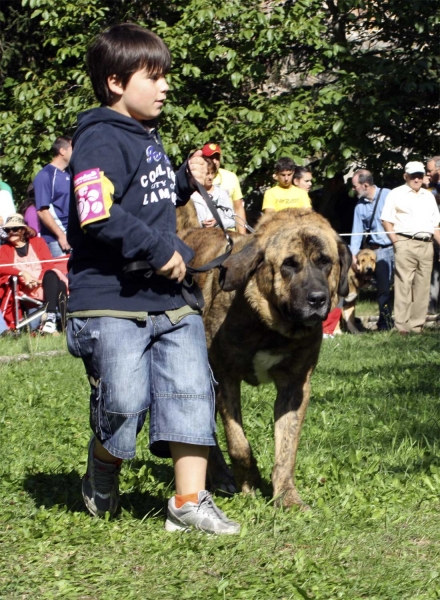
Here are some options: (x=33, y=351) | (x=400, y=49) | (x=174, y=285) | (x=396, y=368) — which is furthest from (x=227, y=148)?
(x=174, y=285)

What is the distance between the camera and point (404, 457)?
17.3ft

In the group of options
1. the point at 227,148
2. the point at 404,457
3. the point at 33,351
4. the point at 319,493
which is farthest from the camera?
the point at 227,148

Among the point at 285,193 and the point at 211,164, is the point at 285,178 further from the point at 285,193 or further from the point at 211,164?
the point at 211,164

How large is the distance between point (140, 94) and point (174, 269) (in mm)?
724

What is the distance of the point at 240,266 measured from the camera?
4.69 meters

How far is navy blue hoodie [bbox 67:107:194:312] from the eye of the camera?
371 cm

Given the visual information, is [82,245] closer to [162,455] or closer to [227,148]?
[162,455]

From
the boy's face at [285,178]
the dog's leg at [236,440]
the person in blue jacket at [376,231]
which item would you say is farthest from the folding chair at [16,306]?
the dog's leg at [236,440]

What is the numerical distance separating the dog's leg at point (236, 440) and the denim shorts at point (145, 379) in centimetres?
69

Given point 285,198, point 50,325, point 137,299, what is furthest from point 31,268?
point 137,299

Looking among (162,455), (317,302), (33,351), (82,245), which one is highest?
(82,245)

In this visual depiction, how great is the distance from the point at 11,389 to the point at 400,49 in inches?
395

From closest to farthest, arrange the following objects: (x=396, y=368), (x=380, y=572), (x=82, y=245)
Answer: (x=380, y=572) < (x=82, y=245) < (x=396, y=368)

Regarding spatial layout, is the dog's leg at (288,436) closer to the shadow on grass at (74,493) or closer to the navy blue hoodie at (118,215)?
the shadow on grass at (74,493)
